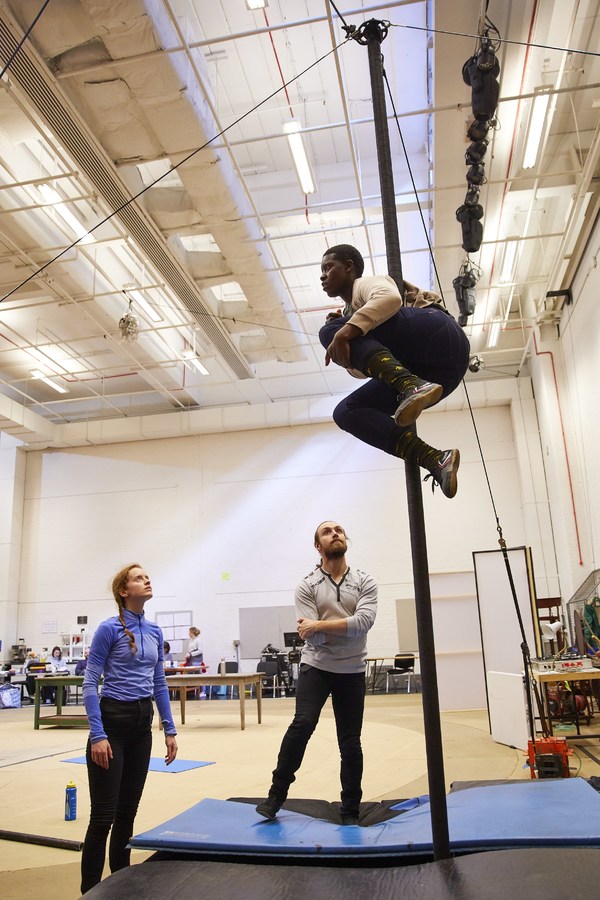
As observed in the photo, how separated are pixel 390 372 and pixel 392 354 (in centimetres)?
18

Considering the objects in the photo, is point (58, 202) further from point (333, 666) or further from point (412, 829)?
point (412, 829)

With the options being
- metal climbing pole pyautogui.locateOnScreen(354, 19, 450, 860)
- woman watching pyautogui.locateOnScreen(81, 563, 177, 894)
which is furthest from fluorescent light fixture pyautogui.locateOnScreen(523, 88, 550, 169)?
woman watching pyautogui.locateOnScreen(81, 563, 177, 894)

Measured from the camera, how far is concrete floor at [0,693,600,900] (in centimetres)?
342

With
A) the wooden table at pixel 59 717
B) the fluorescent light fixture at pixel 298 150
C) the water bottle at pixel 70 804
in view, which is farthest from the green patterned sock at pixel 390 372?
the wooden table at pixel 59 717

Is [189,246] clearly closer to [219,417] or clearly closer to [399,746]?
[219,417]

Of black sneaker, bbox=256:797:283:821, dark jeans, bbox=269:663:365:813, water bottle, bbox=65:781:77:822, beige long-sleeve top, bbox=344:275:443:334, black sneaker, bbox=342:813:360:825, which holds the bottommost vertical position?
water bottle, bbox=65:781:77:822

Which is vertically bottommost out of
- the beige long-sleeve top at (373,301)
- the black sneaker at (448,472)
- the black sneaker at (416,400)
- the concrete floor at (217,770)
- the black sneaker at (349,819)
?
the concrete floor at (217,770)

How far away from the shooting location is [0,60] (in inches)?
272

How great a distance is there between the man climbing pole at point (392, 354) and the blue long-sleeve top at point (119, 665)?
1369 millimetres

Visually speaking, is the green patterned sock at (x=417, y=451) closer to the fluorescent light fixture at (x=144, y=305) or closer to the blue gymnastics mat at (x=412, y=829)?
the blue gymnastics mat at (x=412, y=829)

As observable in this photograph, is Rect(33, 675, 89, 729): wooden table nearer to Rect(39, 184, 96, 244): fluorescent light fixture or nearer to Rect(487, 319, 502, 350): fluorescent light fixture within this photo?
Rect(39, 184, 96, 244): fluorescent light fixture

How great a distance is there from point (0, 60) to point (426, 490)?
1079 centimetres

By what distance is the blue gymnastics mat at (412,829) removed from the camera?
2121mm

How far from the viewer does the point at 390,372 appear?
210 centimetres
